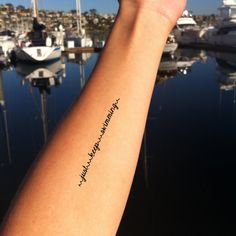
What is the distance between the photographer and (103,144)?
603mm

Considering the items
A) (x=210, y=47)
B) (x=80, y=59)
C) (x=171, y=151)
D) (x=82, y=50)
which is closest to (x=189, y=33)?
(x=210, y=47)

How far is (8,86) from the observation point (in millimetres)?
19109

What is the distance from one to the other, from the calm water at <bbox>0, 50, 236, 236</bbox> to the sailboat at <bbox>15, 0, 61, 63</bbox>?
21.2 ft

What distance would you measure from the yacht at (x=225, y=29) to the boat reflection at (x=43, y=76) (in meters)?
17.7

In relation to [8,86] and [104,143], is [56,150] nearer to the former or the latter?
[104,143]

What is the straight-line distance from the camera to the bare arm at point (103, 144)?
0.52 meters

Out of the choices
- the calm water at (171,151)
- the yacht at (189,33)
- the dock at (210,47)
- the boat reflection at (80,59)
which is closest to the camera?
the calm water at (171,151)

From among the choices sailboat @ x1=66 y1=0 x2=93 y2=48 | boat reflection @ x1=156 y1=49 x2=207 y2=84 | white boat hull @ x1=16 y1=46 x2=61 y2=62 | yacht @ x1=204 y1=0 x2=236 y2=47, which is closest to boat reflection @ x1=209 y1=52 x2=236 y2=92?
boat reflection @ x1=156 y1=49 x2=207 y2=84

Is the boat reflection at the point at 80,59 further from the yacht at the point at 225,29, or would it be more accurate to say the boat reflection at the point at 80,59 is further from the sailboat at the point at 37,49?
the yacht at the point at 225,29

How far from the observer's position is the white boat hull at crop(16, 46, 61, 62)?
2511 centimetres

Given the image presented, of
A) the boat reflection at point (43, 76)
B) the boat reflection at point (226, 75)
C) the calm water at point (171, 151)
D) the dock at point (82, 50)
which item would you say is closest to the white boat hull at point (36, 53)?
the boat reflection at point (43, 76)

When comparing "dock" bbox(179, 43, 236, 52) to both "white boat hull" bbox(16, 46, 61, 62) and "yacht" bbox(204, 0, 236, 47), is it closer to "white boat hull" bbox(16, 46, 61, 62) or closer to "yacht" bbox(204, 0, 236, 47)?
"yacht" bbox(204, 0, 236, 47)

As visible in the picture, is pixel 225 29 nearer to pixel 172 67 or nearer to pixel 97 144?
pixel 172 67

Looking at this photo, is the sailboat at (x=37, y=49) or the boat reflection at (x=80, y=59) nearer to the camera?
the sailboat at (x=37, y=49)
